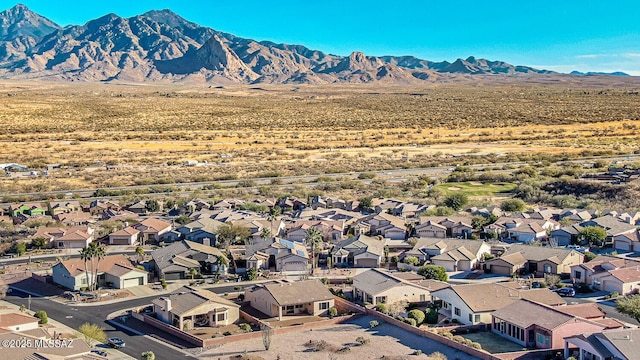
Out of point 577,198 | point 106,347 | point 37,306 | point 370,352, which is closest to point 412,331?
point 370,352

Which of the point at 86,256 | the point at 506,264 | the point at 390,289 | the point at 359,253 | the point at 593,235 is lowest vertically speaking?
the point at 359,253

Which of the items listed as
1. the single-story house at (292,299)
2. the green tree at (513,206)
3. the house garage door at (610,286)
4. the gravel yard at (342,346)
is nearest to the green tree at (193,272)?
the single-story house at (292,299)

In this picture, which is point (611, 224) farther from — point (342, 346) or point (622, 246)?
point (342, 346)

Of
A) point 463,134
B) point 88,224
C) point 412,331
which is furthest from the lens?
point 463,134

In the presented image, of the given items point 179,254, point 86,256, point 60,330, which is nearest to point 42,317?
point 60,330

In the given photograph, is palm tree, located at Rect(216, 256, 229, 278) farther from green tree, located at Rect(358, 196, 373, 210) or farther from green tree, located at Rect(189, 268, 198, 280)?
green tree, located at Rect(358, 196, 373, 210)

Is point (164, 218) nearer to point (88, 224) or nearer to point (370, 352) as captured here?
point (88, 224)

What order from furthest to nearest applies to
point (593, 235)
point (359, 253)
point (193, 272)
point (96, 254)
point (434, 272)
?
point (593, 235)
point (359, 253)
point (193, 272)
point (434, 272)
point (96, 254)
